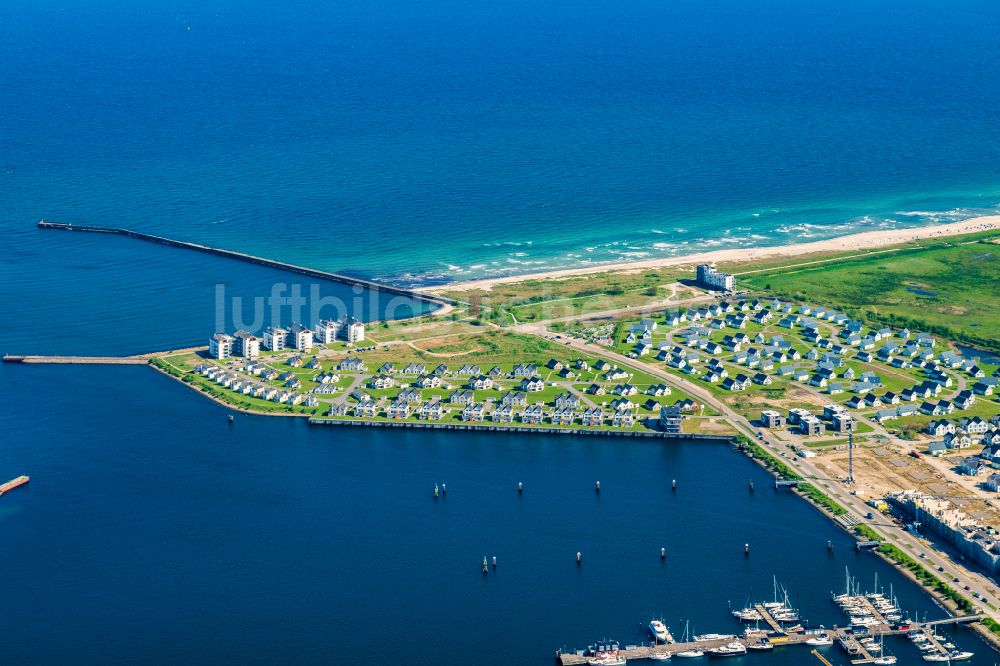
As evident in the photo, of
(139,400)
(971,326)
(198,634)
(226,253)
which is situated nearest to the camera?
(198,634)

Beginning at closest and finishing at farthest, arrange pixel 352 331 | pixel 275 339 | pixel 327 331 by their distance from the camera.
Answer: pixel 275 339, pixel 327 331, pixel 352 331

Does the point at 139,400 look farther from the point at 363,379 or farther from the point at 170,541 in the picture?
the point at 170,541

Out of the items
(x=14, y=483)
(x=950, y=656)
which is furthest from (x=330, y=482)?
(x=950, y=656)

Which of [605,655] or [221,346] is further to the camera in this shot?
[221,346]

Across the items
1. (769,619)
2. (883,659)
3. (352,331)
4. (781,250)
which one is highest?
(781,250)

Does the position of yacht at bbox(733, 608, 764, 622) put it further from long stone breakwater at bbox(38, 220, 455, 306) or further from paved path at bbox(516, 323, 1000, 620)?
long stone breakwater at bbox(38, 220, 455, 306)

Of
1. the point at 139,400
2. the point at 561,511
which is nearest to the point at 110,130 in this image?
the point at 139,400

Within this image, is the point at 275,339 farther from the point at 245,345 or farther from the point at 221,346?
the point at 221,346
